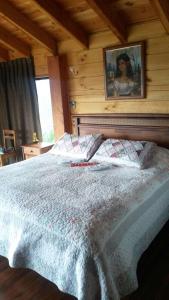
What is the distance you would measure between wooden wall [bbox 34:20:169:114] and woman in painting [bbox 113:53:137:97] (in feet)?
0.42

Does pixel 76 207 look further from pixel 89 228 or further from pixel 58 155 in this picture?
pixel 58 155

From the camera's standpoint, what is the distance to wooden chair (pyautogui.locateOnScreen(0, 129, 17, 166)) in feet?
13.8

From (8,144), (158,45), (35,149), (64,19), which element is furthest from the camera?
(8,144)

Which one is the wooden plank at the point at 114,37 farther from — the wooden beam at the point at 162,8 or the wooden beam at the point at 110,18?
the wooden beam at the point at 162,8

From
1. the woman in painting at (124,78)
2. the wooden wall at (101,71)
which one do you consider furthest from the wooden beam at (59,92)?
the woman in painting at (124,78)

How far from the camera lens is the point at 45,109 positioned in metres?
4.39

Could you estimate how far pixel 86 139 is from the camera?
3.12 m

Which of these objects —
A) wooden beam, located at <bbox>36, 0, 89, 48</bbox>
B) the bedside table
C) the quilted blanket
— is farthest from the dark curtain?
the quilted blanket

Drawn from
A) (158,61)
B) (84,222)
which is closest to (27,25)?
(158,61)

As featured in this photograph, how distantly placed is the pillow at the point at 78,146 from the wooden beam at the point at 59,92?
56 centimetres

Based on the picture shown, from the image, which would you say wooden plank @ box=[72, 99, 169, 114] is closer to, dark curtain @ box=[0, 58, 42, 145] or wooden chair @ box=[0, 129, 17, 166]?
dark curtain @ box=[0, 58, 42, 145]

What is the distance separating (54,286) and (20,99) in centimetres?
326

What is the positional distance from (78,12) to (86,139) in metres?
1.47

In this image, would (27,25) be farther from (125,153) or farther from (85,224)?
(85,224)
